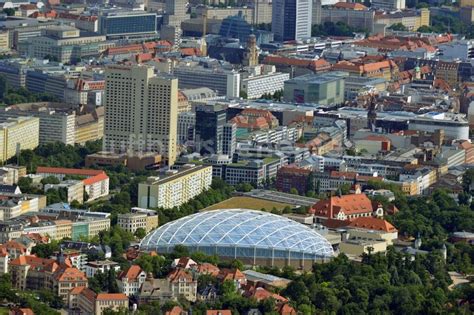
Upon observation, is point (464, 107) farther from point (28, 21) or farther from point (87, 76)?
point (28, 21)

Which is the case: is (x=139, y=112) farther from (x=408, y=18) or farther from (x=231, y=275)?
(x=408, y=18)

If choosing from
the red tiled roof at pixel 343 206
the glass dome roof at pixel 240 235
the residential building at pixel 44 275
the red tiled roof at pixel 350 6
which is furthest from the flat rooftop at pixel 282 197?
the red tiled roof at pixel 350 6

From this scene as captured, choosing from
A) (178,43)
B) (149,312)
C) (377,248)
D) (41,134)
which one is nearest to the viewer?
(149,312)

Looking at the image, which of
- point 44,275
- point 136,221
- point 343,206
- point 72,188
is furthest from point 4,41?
point 44,275

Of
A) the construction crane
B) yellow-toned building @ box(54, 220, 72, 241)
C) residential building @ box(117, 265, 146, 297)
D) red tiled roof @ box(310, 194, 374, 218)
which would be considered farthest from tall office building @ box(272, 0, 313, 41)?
residential building @ box(117, 265, 146, 297)

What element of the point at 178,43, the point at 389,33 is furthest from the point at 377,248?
the point at 389,33

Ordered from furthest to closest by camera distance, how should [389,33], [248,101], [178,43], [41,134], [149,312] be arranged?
[389,33] → [178,43] → [248,101] → [41,134] → [149,312]

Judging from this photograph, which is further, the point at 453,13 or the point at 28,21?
the point at 453,13
